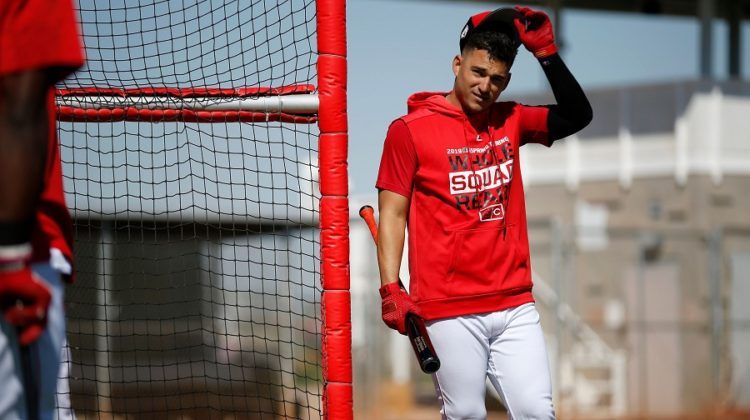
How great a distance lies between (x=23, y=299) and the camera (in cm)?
246

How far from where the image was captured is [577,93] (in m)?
4.46

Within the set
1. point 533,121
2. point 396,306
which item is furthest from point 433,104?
point 396,306

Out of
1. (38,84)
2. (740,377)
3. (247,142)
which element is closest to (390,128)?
(247,142)

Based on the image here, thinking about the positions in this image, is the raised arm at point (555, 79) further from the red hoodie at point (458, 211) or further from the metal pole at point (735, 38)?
the metal pole at point (735, 38)

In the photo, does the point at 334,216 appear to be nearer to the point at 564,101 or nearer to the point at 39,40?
the point at 564,101

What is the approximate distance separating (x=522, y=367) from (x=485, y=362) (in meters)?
0.14

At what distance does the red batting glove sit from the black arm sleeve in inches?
1.6

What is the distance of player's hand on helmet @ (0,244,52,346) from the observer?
7.99 feet

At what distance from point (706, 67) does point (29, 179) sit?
19.1m

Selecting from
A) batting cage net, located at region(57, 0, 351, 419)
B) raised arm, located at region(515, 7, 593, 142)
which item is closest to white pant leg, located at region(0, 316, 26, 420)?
batting cage net, located at region(57, 0, 351, 419)

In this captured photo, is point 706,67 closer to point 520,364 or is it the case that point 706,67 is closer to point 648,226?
point 648,226

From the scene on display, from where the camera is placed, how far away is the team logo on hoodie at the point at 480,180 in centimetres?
420

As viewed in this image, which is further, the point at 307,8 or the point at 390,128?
the point at 307,8

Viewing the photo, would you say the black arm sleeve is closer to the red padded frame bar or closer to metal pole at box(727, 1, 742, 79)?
the red padded frame bar
